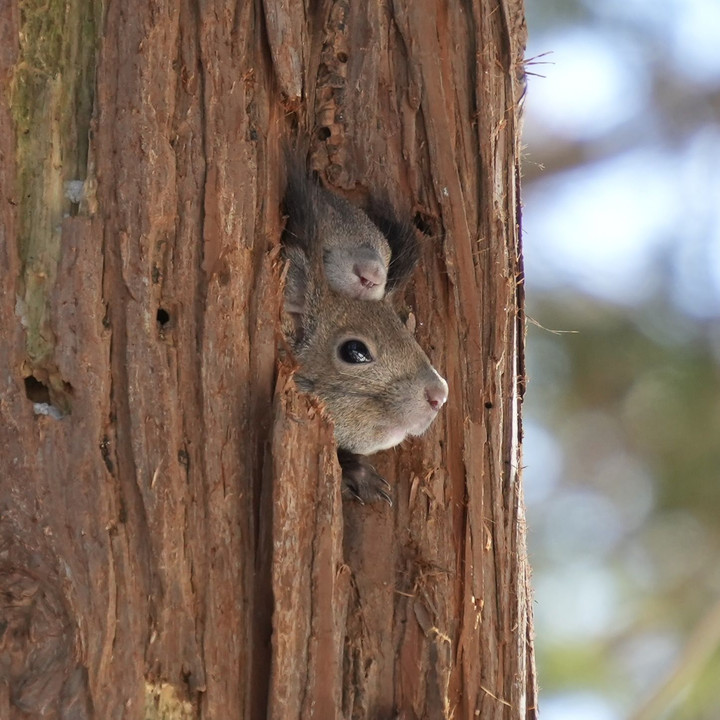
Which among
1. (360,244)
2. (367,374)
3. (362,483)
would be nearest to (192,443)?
(362,483)

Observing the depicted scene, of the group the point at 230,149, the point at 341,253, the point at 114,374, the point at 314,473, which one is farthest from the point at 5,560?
the point at 341,253

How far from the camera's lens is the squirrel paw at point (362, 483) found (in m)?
2.24

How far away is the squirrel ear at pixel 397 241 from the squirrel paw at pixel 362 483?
0.41m

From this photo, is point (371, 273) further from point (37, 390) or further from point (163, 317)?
point (37, 390)

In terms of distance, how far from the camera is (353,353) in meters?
2.43

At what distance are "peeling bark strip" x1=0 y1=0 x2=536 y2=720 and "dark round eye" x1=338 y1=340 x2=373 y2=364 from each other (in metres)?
0.20

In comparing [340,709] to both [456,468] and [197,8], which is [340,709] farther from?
[197,8]

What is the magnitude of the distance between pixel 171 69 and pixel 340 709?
3.79 ft

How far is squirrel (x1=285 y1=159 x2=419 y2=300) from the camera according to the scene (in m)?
2.37

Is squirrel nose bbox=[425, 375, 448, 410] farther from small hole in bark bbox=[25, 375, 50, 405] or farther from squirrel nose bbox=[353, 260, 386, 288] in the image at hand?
small hole in bark bbox=[25, 375, 50, 405]

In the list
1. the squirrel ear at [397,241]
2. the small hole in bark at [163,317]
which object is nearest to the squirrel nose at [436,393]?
the squirrel ear at [397,241]

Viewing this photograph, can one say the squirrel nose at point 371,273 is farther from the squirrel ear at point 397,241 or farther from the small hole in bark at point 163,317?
the small hole in bark at point 163,317

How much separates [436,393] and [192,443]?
536mm

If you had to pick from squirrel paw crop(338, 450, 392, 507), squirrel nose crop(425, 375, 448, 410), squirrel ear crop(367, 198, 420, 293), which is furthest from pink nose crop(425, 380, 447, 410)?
squirrel ear crop(367, 198, 420, 293)
